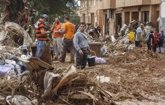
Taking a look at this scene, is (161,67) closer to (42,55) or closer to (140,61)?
(140,61)

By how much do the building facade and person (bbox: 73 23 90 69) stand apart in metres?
23.2

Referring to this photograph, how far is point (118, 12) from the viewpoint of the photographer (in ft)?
182

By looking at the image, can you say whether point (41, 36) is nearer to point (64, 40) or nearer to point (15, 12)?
point (64, 40)

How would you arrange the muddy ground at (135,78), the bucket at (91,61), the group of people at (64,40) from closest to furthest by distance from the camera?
the muddy ground at (135,78) < the group of people at (64,40) < the bucket at (91,61)

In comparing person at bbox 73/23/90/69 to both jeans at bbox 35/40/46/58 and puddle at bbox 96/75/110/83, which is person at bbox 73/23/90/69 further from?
puddle at bbox 96/75/110/83

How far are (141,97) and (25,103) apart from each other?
130 inches

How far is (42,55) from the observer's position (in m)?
15.6

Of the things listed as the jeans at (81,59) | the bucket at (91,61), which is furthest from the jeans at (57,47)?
the jeans at (81,59)

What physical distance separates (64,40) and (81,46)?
2.77 meters

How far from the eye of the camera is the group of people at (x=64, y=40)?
1593 cm

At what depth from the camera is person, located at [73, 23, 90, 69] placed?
53.6 feet

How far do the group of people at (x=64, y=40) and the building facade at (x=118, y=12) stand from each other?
20310 mm

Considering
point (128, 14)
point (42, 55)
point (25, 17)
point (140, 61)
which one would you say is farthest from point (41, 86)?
point (128, 14)

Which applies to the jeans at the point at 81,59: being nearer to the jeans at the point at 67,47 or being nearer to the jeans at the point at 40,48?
the jeans at the point at 40,48
